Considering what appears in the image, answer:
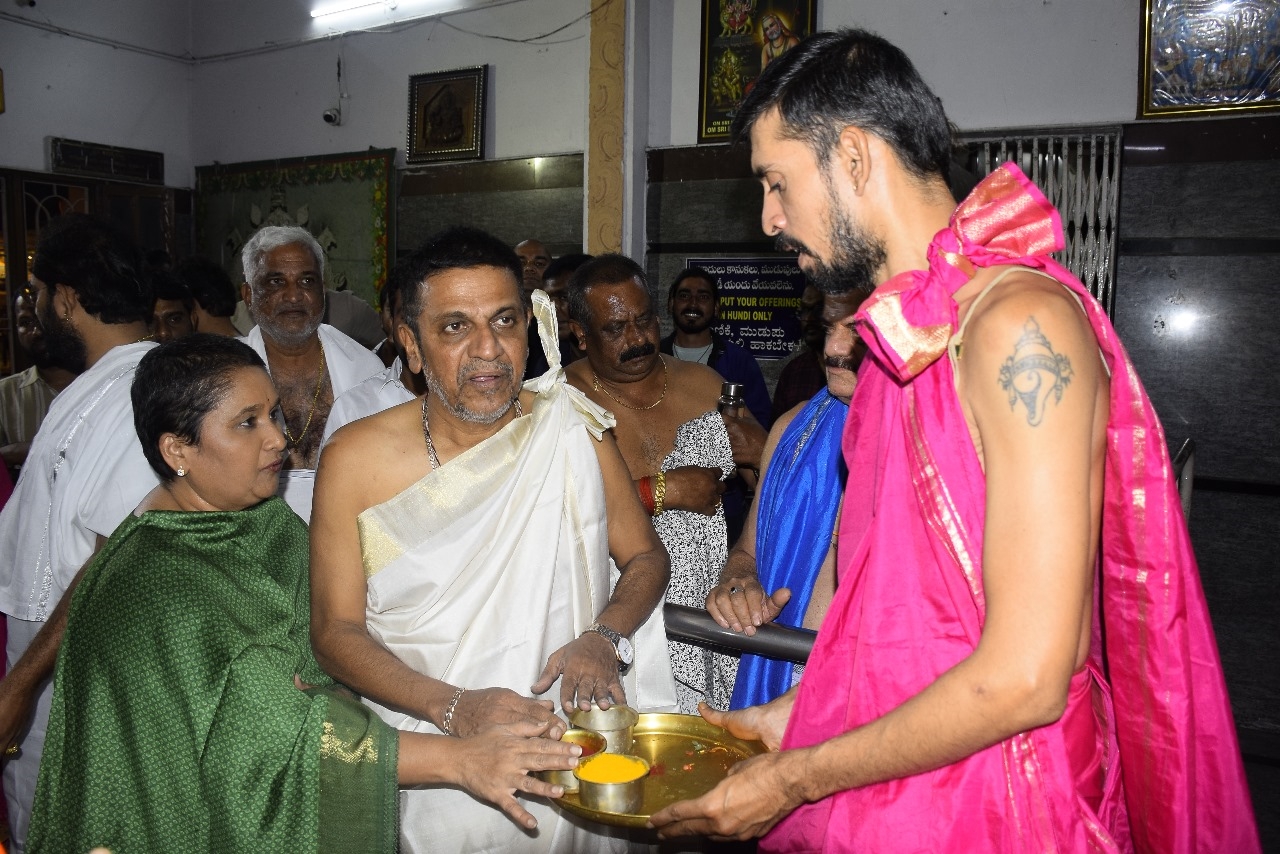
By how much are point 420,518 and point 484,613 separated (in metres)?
0.28

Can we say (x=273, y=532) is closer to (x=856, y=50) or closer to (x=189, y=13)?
(x=856, y=50)

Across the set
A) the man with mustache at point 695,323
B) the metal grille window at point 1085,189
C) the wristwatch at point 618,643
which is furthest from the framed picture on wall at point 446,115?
the wristwatch at point 618,643

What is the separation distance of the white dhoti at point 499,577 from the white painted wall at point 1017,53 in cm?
483

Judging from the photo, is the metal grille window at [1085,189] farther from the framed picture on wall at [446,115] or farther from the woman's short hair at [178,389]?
the woman's short hair at [178,389]

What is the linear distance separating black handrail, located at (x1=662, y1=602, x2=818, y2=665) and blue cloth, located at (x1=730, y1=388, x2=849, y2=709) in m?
0.28

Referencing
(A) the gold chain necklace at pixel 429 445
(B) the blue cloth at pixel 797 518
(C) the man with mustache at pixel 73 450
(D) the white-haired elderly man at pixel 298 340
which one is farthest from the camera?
(D) the white-haired elderly man at pixel 298 340

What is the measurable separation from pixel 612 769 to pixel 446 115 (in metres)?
7.74

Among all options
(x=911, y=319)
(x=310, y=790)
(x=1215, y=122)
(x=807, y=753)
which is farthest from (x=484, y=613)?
(x=1215, y=122)

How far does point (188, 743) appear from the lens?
6.11 feet

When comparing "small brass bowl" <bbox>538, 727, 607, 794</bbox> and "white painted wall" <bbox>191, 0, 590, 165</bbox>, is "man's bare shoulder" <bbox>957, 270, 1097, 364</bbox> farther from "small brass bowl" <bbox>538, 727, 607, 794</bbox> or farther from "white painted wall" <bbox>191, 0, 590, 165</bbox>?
"white painted wall" <bbox>191, 0, 590, 165</bbox>

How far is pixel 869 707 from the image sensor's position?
1.53 meters

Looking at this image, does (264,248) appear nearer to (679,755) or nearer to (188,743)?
(188,743)

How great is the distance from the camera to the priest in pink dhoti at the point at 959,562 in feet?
4.34

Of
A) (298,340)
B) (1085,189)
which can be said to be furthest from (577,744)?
(1085,189)
